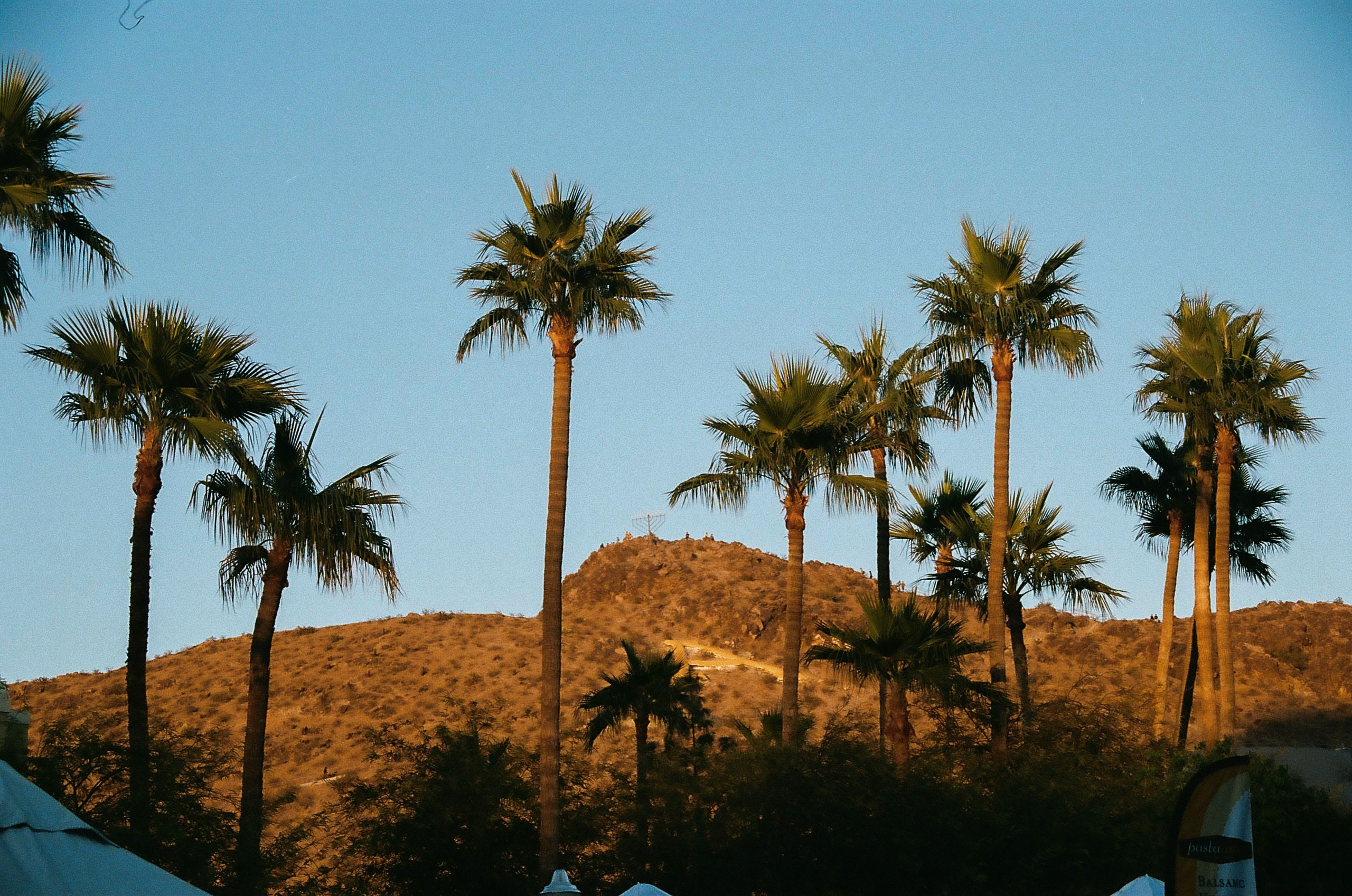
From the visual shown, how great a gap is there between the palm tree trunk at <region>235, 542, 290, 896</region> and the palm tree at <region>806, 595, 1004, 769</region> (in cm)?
976

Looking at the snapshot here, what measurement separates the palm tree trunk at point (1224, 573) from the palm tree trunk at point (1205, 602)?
36cm

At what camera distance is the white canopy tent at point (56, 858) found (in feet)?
33.4

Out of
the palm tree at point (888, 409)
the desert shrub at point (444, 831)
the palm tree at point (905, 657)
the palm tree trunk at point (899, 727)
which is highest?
the palm tree at point (888, 409)

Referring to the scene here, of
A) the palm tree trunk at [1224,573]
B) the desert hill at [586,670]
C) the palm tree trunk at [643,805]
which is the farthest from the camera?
the desert hill at [586,670]

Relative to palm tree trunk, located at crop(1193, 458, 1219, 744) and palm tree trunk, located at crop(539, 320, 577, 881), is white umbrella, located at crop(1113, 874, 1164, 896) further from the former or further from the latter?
palm tree trunk, located at crop(1193, 458, 1219, 744)

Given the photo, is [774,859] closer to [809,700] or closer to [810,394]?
[810,394]

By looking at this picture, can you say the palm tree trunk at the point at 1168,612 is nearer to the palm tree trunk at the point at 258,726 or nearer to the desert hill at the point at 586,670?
the desert hill at the point at 586,670

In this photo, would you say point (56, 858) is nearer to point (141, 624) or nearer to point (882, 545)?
point (141, 624)

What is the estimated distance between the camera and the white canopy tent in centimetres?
1020

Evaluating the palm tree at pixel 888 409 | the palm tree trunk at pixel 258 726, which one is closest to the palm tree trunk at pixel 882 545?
the palm tree at pixel 888 409

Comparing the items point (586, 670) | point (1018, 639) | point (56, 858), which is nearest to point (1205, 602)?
point (1018, 639)

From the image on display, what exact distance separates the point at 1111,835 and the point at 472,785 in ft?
37.0

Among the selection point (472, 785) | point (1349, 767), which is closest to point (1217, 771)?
point (472, 785)

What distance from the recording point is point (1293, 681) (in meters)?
58.7
